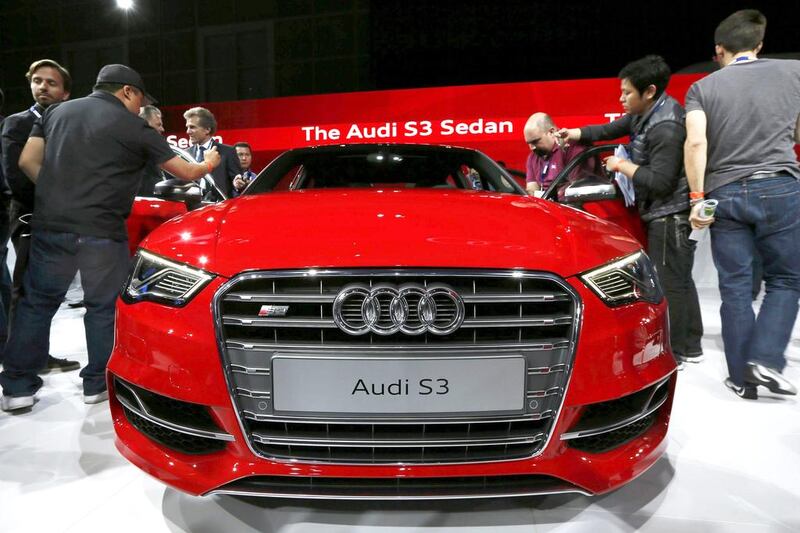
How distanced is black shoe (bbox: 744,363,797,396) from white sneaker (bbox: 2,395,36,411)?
3180mm

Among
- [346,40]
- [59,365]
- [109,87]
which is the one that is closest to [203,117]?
[109,87]

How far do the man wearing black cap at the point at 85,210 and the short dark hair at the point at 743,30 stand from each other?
2462 millimetres

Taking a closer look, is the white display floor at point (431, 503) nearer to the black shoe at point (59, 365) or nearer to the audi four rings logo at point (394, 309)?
the audi four rings logo at point (394, 309)

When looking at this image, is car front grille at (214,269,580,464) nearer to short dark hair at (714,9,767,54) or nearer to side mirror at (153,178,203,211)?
side mirror at (153,178,203,211)

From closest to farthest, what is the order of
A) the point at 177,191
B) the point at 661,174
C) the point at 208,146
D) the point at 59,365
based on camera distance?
the point at 177,191 < the point at 661,174 < the point at 59,365 < the point at 208,146

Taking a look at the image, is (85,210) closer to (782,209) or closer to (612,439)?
(612,439)

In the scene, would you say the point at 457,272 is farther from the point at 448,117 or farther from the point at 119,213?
the point at 448,117

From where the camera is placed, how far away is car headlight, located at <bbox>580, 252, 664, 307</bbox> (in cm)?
127

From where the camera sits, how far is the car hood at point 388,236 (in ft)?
4.00

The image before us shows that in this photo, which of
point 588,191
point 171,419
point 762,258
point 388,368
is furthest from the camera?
point 762,258

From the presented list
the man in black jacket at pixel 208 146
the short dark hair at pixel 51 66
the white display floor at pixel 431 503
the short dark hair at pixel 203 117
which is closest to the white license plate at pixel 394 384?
the white display floor at pixel 431 503

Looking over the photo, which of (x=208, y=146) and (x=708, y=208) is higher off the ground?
(x=208, y=146)

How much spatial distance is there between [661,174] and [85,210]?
269 centimetres

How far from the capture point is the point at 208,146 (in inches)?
175
